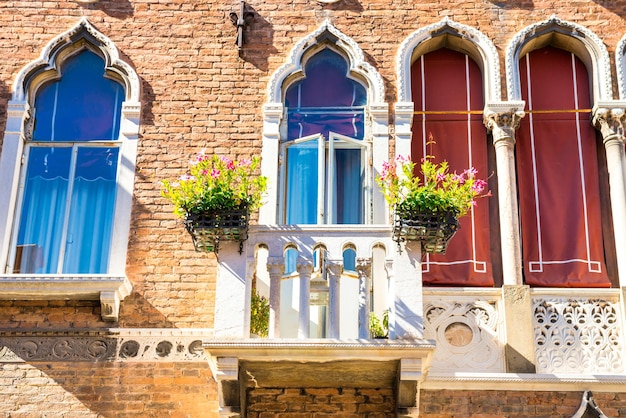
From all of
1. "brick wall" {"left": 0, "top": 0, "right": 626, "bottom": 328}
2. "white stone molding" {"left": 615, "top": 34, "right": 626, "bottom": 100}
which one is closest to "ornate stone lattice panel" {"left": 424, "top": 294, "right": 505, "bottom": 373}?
"brick wall" {"left": 0, "top": 0, "right": 626, "bottom": 328}

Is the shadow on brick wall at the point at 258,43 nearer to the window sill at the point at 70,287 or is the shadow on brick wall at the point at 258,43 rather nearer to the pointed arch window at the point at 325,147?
the pointed arch window at the point at 325,147

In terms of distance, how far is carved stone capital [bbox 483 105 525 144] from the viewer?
449 inches

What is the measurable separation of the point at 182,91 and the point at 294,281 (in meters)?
2.50

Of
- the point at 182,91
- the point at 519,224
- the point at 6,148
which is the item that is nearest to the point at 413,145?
the point at 519,224

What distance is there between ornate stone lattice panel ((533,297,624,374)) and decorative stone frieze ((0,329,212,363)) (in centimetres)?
316

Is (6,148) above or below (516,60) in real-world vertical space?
below

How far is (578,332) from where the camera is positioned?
1039 centimetres

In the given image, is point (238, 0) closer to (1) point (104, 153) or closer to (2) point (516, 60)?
(1) point (104, 153)

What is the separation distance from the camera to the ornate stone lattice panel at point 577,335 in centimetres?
1025

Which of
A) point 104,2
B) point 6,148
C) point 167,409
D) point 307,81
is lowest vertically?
point 167,409

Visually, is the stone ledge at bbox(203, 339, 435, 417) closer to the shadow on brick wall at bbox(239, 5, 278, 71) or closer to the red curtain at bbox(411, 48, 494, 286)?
the red curtain at bbox(411, 48, 494, 286)

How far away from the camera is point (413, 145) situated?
38.2ft

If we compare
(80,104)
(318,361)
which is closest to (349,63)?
(80,104)

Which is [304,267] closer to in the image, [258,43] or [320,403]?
[320,403]
